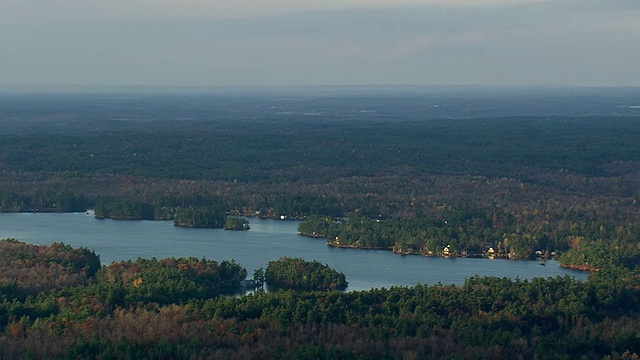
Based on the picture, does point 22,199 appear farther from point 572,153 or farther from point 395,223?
point 572,153

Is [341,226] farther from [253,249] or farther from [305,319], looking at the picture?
[305,319]

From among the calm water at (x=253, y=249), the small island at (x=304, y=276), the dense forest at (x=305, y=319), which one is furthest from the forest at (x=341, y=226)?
the calm water at (x=253, y=249)

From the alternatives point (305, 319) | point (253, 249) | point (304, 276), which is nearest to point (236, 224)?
point (253, 249)

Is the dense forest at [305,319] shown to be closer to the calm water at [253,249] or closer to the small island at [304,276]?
the small island at [304,276]

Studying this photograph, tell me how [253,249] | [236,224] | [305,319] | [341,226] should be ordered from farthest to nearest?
[236,224], [341,226], [253,249], [305,319]

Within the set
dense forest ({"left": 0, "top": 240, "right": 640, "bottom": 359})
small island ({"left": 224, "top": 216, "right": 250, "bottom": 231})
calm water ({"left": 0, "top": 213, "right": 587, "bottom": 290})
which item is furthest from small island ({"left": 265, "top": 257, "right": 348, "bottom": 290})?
small island ({"left": 224, "top": 216, "right": 250, "bottom": 231})

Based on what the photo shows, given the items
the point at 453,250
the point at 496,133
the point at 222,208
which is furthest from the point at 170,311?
the point at 496,133

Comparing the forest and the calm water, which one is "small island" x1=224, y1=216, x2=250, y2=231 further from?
the calm water
